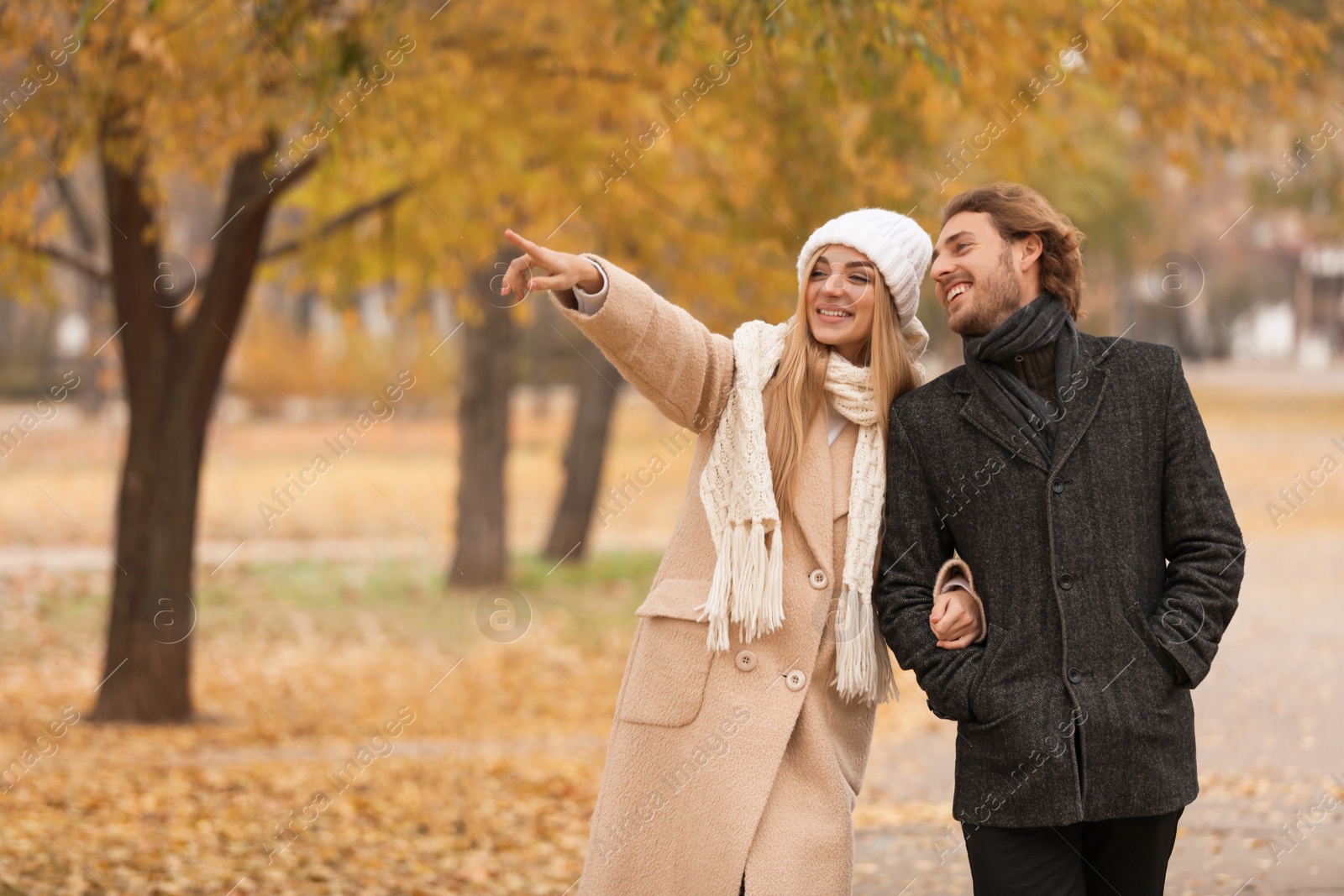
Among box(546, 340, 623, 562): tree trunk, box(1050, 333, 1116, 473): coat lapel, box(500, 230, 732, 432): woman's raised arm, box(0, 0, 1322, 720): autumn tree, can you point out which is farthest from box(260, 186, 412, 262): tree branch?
box(1050, 333, 1116, 473): coat lapel

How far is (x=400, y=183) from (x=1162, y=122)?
4.89 meters

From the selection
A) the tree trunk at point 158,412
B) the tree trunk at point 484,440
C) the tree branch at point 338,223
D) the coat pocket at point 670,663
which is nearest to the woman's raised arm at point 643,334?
the coat pocket at point 670,663

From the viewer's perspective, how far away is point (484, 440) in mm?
12867

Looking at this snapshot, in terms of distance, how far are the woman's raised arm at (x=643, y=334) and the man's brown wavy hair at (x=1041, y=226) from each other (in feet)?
1.90

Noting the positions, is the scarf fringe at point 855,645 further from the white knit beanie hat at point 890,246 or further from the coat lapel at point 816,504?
the white knit beanie hat at point 890,246

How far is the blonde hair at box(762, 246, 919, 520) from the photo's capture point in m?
2.86

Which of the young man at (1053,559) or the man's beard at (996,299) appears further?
the man's beard at (996,299)

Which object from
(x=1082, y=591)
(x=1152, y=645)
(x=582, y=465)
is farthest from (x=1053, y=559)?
(x=582, y=465)

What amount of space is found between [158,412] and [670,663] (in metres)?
5.78

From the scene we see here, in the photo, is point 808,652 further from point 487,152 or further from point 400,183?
point 400,183

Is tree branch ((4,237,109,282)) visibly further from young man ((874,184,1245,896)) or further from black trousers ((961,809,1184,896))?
black trousers ((961,809,1184,896))

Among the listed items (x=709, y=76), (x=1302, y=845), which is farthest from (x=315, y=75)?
(x=1302, y=845)

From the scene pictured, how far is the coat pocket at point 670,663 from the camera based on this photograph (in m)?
2.85

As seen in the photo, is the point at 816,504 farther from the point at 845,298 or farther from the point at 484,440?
A: the point at 484,440
